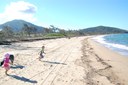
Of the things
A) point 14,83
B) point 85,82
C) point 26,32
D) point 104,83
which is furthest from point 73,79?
point 26,32

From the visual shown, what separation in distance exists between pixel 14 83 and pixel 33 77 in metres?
1.67

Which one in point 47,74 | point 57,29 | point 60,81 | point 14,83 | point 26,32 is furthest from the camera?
point 57,29

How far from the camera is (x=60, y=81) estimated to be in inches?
482

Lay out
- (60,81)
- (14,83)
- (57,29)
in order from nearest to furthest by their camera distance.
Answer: (14,83)
(60,81)
(57,29)

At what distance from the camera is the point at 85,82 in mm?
12305

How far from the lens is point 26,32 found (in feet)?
363

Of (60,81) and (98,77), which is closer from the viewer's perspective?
(60,81)

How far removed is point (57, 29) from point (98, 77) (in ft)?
Result: 498

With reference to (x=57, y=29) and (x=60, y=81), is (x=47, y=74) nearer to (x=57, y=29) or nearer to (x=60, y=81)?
(x=60, y=81)

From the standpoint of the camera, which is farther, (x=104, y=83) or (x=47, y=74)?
(x=47, y=74)

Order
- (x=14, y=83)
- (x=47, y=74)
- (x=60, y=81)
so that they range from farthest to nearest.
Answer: (x=47, y=74) → (x=60, y=81) → (x=14, y=83)

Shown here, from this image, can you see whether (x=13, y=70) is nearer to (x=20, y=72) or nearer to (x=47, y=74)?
(x=20, y=72)

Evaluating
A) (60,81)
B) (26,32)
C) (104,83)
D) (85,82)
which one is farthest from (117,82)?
(26,32)

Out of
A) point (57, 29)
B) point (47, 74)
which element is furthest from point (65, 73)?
point (57, 29)
